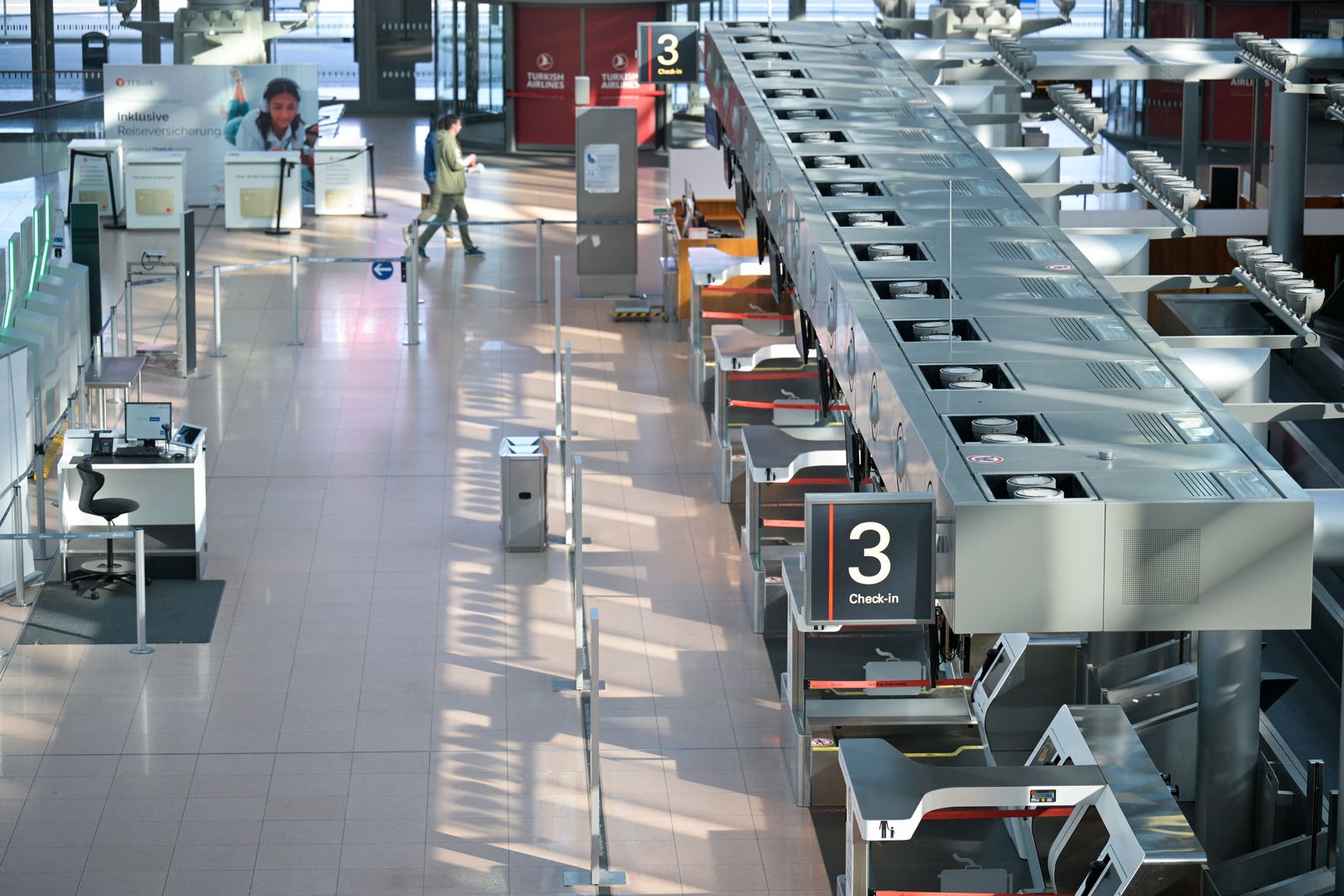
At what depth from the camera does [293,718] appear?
938 cm

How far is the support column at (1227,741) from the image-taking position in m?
7.50

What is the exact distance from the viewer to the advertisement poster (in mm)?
21984

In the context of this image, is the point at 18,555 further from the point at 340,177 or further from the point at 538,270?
the point at 340,177

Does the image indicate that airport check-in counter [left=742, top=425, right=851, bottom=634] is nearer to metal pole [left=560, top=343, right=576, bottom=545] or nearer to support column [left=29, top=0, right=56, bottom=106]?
metal pole [left=560, top=343, right=576, bottom=545]

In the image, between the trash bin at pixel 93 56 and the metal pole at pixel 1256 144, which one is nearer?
the metal pole at pixel 1256 144

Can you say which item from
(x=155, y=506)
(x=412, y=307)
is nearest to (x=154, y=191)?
(x=412, y=307)

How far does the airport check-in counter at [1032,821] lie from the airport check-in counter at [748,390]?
486 centimetres

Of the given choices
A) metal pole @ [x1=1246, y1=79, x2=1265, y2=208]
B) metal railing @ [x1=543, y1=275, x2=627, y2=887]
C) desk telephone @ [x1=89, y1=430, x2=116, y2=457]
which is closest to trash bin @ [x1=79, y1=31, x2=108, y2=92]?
metal railing @ [x1=543, y1=275, x2=627, y2=887]

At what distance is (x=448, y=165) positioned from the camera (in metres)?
18.8

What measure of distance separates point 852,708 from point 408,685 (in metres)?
2.40

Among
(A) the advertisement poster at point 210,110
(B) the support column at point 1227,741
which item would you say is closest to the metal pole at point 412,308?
(A) the advertisement poster at point 210,110

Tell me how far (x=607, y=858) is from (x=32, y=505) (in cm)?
586

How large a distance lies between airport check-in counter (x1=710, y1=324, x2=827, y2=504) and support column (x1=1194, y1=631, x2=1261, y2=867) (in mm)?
4844

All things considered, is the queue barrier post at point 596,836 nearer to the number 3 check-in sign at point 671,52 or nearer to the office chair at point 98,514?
the office chair at point 98,514
